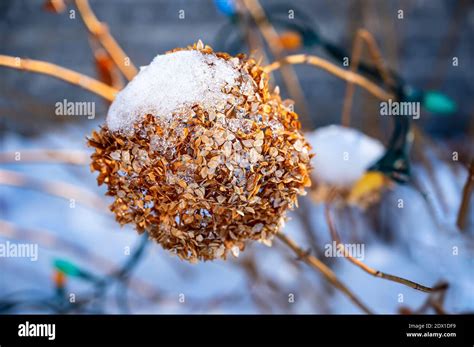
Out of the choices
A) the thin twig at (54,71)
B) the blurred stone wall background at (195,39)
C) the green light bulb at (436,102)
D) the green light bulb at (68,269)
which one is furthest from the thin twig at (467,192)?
the blurred stone wall background at (195,39)

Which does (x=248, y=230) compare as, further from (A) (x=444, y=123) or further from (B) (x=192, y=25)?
(A) (x=444, y=123)

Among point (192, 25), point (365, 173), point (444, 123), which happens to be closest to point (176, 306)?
point (365, 173)

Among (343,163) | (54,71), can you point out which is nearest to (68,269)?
(54,71)

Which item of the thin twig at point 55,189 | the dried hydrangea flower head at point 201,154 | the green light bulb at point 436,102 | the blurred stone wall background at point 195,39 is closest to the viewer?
the dried hydrangea flower head at point 201,154

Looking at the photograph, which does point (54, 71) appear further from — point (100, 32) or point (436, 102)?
point (436, 102)

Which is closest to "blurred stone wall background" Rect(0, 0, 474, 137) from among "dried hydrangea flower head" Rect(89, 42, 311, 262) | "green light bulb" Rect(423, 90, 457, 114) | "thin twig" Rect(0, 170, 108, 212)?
"thin twig" Rect(0, 170, 108, 212)

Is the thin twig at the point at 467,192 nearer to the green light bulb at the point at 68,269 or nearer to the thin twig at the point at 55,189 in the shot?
the green light bulb at the point at 68,269
